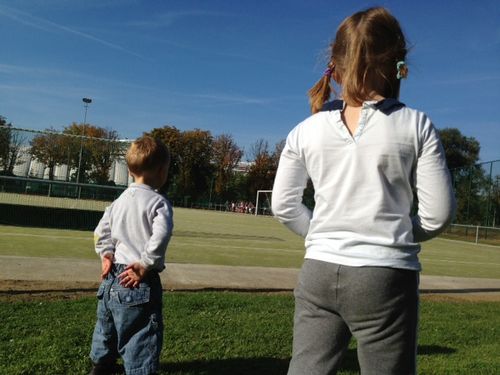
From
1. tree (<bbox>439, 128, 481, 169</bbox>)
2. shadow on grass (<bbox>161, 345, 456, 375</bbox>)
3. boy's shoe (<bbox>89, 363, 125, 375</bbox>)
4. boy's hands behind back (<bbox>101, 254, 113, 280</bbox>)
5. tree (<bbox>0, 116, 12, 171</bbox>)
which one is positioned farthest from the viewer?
tree (<bbox>439, 128, 481, 169</bbox>)

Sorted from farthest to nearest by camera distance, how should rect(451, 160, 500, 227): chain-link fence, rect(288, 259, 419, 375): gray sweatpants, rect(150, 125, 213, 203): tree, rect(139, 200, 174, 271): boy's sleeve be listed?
rect(150, 125, 213, 203): tree < rect(451, 160, 500, 227): chain-link fence < rect(139, 200, 174, 271): boy's sleeve < rect(288, 259, 419, 375): gray sweatpants

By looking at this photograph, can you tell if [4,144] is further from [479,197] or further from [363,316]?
[479,197]

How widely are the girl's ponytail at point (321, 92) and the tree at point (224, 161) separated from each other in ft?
227

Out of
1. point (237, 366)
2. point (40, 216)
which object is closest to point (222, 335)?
point (237, 366)

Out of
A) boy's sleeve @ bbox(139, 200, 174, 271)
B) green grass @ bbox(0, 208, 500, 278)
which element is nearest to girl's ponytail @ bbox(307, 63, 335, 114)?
boy's sleeve @ bbox(139, 200, 174, 271)

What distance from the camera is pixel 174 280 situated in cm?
749

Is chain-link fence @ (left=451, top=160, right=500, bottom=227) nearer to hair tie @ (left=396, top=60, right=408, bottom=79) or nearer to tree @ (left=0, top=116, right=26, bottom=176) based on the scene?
tree @ (left=0, top=116, right=26, bottom=176)

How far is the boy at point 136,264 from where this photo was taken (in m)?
3.11

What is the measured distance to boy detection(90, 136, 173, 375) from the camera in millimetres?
3105

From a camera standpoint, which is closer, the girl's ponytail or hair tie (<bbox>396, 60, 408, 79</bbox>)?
hair tie (<bbox>396, 60, 408, 79</bbox>)

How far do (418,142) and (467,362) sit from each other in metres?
3.43

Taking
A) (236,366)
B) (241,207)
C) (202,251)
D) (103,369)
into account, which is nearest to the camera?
(103,369)

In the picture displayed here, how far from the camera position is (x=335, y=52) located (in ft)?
6.70

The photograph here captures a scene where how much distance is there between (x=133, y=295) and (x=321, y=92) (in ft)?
5.59
